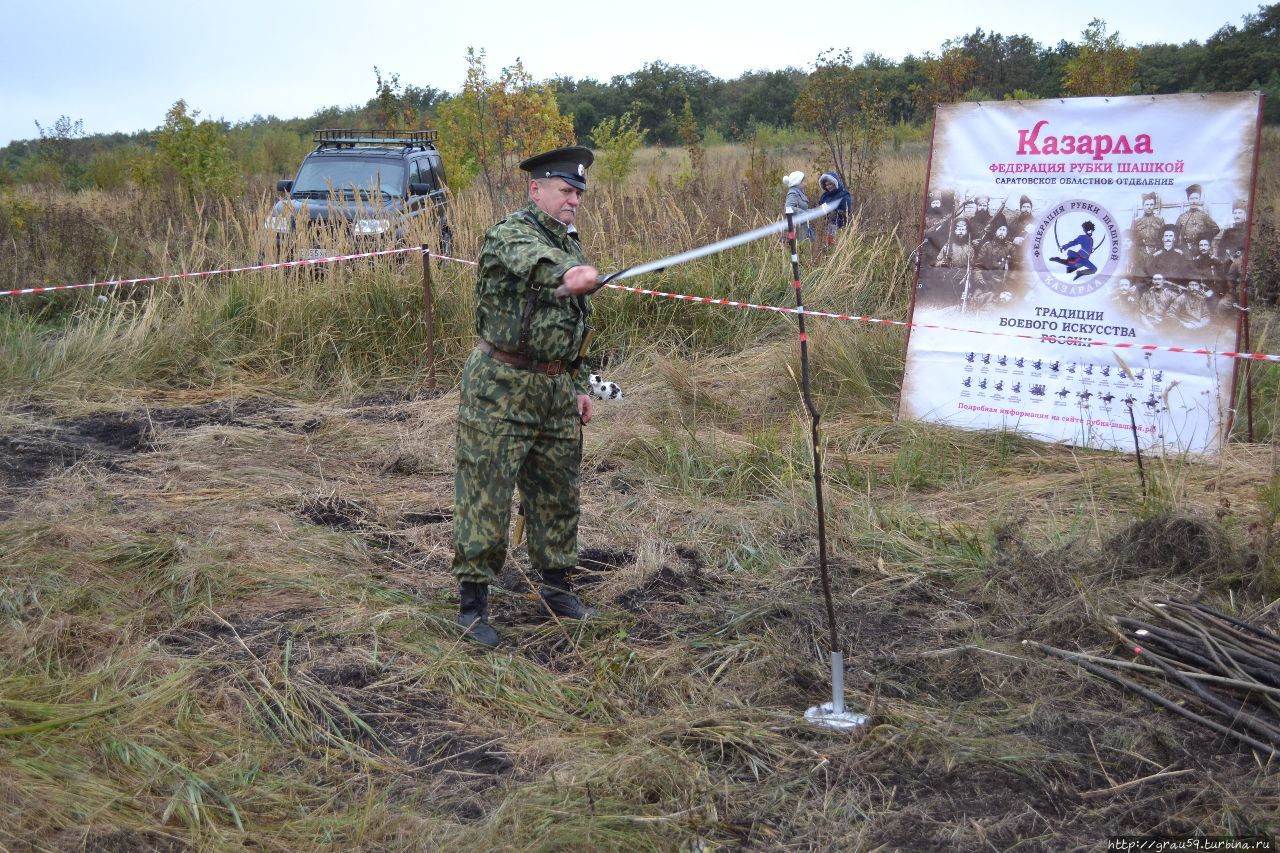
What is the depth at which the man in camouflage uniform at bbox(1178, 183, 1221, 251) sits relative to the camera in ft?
20.1

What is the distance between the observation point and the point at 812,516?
17.2ft

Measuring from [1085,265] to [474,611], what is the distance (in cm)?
416

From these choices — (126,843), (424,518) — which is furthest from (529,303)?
(126,843)

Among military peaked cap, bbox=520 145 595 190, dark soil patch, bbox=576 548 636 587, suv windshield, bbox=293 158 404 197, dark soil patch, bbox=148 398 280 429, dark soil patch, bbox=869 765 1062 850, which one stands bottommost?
dark soil patch, bbox=869 765 1062 850

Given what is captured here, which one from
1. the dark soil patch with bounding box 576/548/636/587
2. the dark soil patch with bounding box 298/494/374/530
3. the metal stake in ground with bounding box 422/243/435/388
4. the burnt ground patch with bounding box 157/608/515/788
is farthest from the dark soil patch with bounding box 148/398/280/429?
the burnt ground patch with bounding box 157/608/515/788

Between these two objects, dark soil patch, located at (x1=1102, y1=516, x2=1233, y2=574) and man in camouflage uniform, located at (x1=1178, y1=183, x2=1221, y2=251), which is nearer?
dark soil patch, located at (x1=1102, y1=516, x2=1233, y2=574)

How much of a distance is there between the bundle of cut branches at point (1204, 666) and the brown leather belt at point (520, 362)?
193 centimetres

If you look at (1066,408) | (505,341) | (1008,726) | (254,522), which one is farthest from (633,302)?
(1008,726)

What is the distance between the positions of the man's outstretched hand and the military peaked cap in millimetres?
525

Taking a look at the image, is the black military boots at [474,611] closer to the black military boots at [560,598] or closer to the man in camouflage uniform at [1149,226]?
Answer: the black military boots at [560,598]

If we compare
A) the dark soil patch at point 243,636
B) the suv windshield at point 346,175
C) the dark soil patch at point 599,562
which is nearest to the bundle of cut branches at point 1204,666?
the dark soil patch at point 599,562

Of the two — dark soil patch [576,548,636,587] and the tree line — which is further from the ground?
the tree line

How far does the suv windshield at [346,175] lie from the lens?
12.0 m

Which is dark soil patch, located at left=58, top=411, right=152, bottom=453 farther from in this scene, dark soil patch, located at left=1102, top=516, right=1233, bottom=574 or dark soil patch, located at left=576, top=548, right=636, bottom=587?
dark soil patch, located at left=1102, top=516, right=1233, bottom=574
